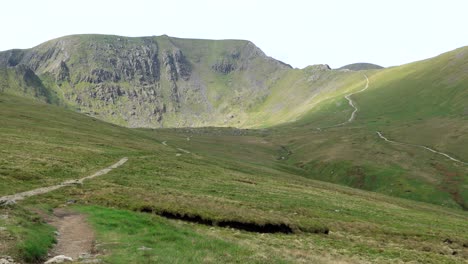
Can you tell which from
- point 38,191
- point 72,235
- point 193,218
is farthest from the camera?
point 38,191

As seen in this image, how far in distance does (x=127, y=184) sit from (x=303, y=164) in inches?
4501

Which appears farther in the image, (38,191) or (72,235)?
(38,191)

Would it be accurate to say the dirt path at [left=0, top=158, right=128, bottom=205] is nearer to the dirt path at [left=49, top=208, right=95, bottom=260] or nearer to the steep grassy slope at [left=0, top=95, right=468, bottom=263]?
the steep grassy slope at [left=0, top=95, right=468, bottom=263]

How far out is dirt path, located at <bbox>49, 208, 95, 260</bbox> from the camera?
2262cm

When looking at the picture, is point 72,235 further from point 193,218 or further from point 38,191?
point 38,191

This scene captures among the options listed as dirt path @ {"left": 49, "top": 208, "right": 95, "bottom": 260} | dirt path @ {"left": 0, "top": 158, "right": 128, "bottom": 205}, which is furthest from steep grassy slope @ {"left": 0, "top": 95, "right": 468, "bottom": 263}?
dirt path @ {"left": 0, "top": 158, "right": 128, "bottom": 205}

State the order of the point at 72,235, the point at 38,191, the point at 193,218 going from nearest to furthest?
the point at 72,235 → the point at 193,218 → the point at 38,191

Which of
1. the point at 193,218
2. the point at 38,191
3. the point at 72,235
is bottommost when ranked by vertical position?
the point at 193,218

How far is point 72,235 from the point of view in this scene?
1060 inches

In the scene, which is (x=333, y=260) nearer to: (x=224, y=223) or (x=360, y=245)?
(x=360, y=245)

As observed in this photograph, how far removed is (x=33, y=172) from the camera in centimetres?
5181

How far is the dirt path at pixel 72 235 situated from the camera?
74.2ft

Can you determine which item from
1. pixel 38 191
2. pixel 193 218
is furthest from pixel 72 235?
pixel 38 191

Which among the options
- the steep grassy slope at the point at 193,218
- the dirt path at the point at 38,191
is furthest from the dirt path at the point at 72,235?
the dirt path at the point at 38,191
